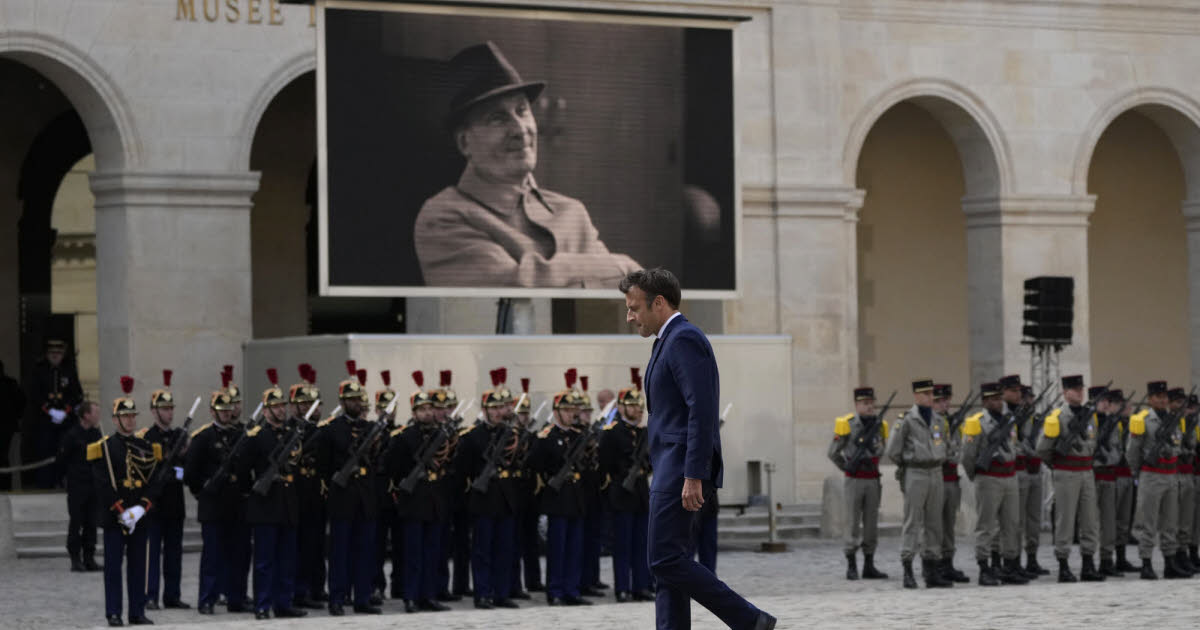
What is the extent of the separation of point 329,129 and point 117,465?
635cm

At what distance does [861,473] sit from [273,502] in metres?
5.49

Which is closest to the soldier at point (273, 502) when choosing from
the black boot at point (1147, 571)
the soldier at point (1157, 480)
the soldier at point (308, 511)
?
the soldier at point (308, 511)

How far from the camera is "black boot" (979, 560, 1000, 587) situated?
17.0 meters

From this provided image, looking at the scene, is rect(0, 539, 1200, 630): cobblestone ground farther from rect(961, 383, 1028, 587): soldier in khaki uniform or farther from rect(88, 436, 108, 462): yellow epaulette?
rect(88, 436, 108, 462): yellow epaulette

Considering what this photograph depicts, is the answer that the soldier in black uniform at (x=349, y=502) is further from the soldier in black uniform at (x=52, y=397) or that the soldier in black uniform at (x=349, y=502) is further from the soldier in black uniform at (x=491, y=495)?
the soldier in black uniform at (x=52, y=397)

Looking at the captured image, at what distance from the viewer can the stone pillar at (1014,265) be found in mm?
26062

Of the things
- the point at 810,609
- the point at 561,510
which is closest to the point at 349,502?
the point at 561,510

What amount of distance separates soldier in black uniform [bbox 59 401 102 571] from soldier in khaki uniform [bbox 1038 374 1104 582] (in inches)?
325

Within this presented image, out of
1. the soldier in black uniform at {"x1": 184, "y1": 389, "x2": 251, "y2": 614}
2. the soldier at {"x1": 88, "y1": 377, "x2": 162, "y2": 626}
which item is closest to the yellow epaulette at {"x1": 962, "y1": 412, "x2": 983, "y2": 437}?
the soldier in black uniform at {"x1": 184, "y1": 389, "x2": 251, "y2": 614}

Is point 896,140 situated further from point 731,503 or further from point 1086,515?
point 1086,515

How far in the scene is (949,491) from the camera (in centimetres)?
1727

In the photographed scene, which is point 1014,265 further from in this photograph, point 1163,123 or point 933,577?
point 933,577

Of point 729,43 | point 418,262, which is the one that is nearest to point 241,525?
point 418,262

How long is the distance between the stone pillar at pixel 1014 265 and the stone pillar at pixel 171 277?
9168 mm
